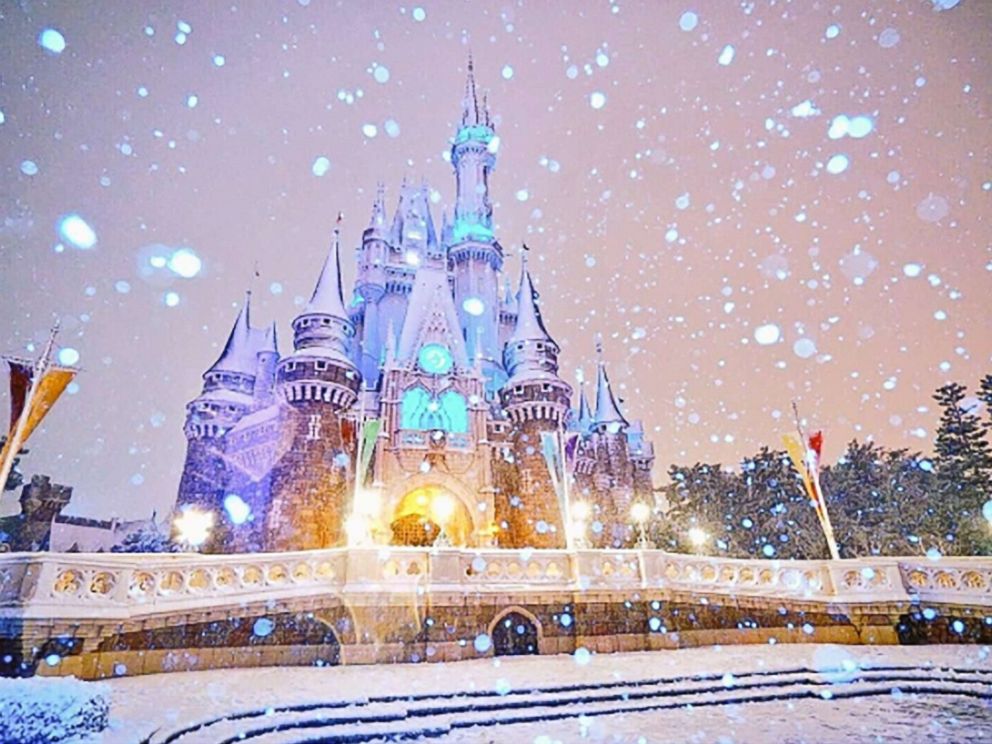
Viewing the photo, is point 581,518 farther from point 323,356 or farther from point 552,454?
point 323,356

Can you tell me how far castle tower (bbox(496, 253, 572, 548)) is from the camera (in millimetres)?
29125

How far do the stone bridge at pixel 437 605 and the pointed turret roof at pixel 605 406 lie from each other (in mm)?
25460

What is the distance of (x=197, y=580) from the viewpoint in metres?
11.0

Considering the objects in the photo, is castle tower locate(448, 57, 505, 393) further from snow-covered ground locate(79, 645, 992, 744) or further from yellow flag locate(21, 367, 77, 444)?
snow-covered ground locate(79, 645, 992, 744)

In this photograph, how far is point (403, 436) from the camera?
2983 cm

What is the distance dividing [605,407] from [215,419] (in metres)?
25.0

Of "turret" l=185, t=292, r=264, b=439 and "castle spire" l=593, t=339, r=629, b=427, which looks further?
"castle spire" l=593, t=339, r=629, b=427

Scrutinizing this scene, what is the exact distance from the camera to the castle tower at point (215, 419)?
31.1m

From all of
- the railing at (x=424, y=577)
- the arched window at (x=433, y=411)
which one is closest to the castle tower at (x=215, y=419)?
the arched window at (x=433, y=411)

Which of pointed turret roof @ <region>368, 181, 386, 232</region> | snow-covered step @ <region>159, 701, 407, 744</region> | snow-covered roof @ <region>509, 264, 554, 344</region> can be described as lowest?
snow-covered step @ <region>159, 701, 407, 744</region>

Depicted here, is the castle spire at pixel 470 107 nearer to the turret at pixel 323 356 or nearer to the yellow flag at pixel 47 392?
the turret at pixel 323 356

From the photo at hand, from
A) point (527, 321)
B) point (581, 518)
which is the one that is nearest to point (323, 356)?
point (527, 321)

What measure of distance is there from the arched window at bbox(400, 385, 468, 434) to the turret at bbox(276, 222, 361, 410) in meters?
3.00

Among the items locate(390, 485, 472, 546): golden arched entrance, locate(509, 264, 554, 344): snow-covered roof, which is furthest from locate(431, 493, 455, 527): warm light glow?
locate(509, 264, 554, 344): snow-covered roof
